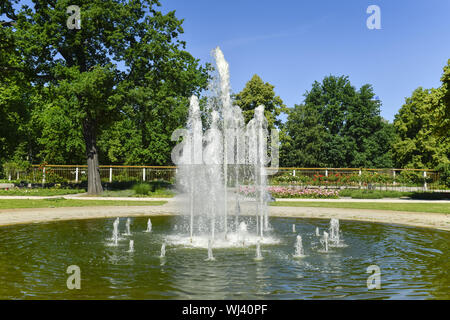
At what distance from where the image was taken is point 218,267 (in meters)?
7.91

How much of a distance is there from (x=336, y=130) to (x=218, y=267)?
182 feet

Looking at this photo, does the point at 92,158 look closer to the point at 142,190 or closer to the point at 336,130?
the point at 142,190

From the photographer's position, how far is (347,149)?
56500mm

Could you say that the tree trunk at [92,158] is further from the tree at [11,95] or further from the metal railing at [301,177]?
the metal railing at [301,177]

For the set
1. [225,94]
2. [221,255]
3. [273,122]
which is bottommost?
[221,255]

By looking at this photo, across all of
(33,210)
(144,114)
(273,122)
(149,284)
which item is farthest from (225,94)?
(273,122)

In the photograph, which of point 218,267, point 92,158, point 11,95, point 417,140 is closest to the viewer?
point 218,267

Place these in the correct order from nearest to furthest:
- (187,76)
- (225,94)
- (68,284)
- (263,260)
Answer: (68,284) < (263,260) < (225,94) < (187,76)

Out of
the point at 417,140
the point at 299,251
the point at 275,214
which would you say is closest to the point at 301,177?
the point at 275,214

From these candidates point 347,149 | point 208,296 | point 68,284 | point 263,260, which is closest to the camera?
point 208,296

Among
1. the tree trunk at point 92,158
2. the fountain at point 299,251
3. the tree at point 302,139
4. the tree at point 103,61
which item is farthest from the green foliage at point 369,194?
the tree at point 302,139
